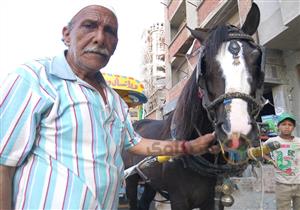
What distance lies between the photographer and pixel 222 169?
7.66ft

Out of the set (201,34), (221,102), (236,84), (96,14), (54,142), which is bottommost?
(54,142)

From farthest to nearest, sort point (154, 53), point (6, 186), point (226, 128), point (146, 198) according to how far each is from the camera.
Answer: point (154, 53), point (146, 198), point (226, 128), point (6, 186)

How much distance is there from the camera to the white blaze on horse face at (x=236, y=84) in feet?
5.36

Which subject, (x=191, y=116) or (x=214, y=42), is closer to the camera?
(x=214, y=42)

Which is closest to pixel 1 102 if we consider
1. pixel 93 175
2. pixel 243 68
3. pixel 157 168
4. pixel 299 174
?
pixel 93 175

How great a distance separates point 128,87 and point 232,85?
15.8 feet

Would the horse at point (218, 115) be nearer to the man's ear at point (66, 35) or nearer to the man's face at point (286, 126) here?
the man's ear at point (66, 35)

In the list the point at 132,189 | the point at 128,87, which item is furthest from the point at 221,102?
the point at 128,87

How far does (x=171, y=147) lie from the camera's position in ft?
6.02

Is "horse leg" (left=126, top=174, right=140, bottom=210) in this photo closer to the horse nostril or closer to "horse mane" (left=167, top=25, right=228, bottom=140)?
"horse mane" (left=167, top=25, right=228, bottom=140)

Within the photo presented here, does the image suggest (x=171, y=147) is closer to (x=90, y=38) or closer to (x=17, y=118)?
(x=90, y=38)

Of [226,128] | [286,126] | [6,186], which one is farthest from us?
[286,126]

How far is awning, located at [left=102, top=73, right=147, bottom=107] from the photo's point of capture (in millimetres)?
6473

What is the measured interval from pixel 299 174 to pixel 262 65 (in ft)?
9.75
